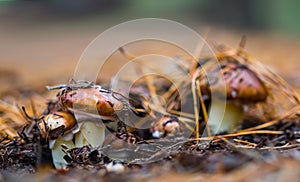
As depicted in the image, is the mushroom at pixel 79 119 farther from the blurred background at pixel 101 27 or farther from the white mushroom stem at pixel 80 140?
the blurred background at pixel 101 27

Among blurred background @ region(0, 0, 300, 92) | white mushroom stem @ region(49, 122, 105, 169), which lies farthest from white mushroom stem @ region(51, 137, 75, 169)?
blurred background @ region(0, 0, 300, 92)

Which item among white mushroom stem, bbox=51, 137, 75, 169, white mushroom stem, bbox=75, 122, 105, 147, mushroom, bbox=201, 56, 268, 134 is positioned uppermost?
mushroom, bbox=201, 56, 268, 134

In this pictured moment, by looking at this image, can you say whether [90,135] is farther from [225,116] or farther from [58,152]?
[225,116]

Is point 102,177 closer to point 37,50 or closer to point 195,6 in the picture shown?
point 37,50

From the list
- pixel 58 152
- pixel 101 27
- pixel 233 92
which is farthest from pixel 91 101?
pixel 101 27

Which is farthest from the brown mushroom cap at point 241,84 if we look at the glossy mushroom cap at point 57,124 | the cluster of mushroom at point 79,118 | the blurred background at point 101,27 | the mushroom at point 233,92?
the blurred background at point 101,27

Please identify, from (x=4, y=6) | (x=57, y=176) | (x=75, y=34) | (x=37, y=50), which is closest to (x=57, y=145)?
(x=57, y=176)

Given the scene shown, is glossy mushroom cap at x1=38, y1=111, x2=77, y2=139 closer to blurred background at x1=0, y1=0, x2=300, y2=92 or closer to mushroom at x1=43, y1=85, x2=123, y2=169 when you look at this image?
mushroom at x1=43, y1=85, x2=123, y2=169
